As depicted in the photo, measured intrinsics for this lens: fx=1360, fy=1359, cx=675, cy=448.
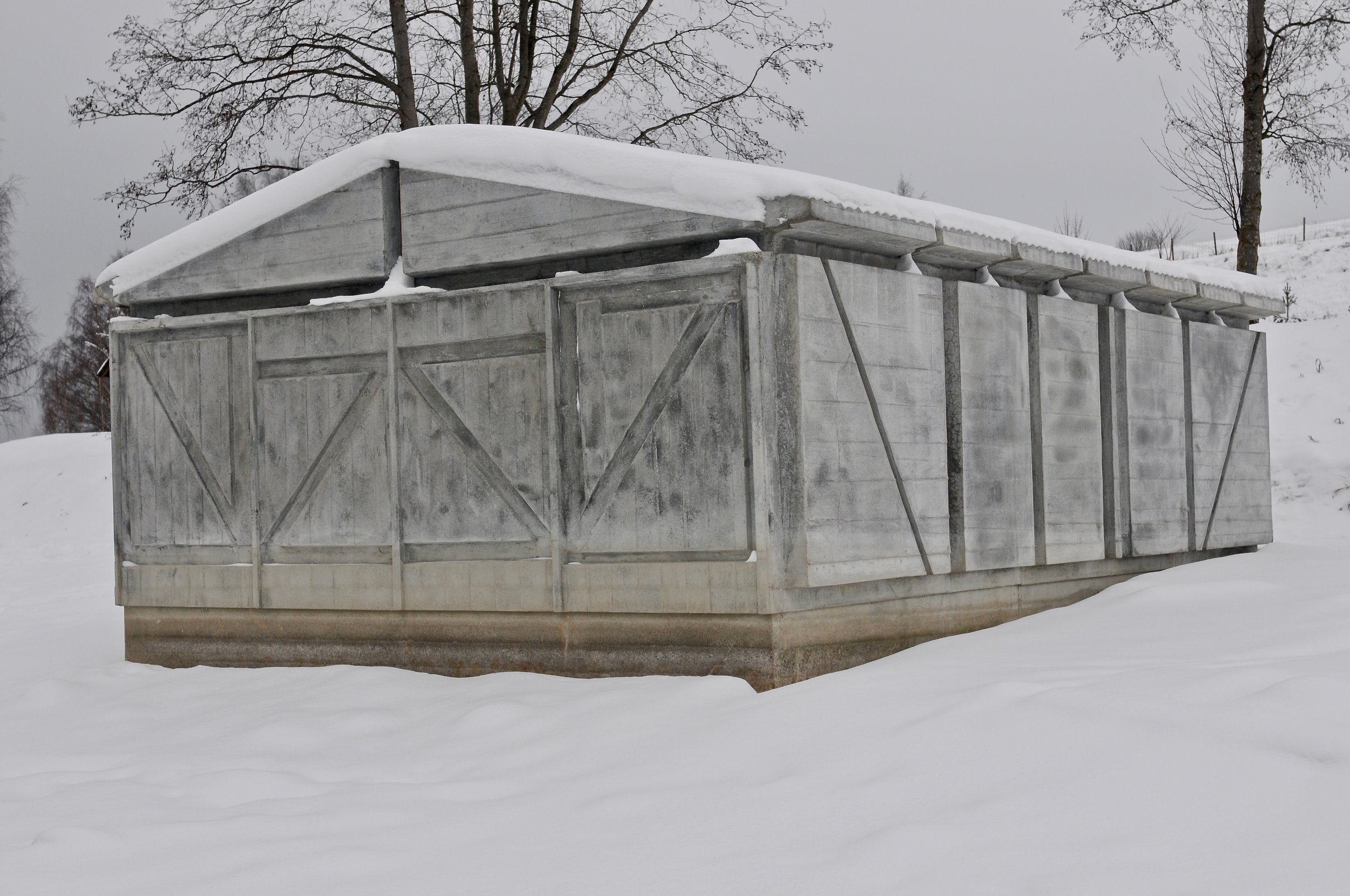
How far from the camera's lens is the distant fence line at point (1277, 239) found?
1503 inches

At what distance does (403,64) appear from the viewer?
18.9 meters

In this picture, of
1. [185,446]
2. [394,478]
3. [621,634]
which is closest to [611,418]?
[621,634]

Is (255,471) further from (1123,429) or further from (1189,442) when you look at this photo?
(1189,442)

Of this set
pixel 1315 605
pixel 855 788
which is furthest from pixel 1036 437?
pixel 855 788

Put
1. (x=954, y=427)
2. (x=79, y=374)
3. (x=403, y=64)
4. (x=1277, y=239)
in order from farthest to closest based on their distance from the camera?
(x=79, y=374), (x=1277, y=239), (x=403, y=64), (x=954, y=427)

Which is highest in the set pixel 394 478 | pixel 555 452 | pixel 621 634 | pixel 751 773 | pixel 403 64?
pixel 403 64

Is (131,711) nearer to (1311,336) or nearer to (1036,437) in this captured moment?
(1036,437)

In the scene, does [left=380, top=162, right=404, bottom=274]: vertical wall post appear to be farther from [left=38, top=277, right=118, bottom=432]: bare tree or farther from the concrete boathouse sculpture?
[left=38, top=277, right=118, bottom=432]: bare tree

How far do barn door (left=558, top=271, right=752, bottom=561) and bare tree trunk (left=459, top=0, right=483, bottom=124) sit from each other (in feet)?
37.8

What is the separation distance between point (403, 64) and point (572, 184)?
1176cm

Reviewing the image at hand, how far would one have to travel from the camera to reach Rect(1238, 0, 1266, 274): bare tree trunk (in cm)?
1925

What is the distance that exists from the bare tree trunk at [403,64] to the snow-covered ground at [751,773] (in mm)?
11375

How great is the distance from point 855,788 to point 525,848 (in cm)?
130

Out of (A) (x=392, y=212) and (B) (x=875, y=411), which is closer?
(B) (x=875, y=411)
